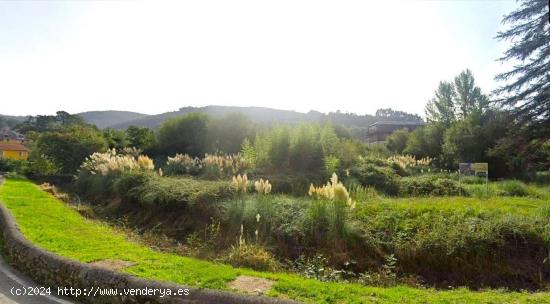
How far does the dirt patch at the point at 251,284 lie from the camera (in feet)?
15.6

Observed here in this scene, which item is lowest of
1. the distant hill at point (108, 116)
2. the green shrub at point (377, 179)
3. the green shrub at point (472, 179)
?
the green shrub at point (472, 179)

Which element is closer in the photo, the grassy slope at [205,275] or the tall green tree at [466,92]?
the grassy slope at [205,275]

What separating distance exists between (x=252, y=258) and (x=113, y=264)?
1.98 meters

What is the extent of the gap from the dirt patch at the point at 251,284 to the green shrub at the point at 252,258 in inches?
45.9

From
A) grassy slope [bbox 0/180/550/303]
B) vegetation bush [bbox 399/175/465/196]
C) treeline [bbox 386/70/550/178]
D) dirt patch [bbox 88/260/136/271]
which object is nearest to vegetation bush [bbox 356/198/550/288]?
grassy slope [bbox 0/180/550/303]

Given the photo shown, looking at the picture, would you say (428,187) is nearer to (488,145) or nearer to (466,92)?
(488,145)

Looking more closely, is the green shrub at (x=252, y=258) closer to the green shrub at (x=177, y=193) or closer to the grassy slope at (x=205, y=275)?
the grassy slope at (x=205, y=275)

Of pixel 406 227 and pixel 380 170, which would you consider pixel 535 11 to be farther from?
pixel 406 227

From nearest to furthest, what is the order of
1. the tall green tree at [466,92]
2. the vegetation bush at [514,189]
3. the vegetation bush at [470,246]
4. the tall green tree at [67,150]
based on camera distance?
the vegetation bush at [470,246] < the vegetation bush at [514,189] < the tall green tree at [67,150] < the tall green tree at [466,92]

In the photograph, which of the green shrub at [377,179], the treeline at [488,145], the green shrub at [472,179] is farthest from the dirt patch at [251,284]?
the treeline at [488,145]

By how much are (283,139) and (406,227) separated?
26.4ft

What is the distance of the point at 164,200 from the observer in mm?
10820

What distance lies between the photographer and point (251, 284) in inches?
197

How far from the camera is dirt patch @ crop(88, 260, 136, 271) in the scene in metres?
5.62
